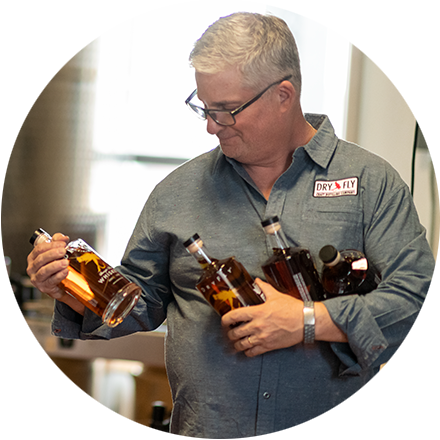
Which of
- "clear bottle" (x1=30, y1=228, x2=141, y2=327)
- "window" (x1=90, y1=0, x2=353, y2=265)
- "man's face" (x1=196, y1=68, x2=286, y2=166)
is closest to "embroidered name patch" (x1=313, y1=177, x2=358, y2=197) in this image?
"man's face" (x1=196, y1=68, x2=286, y2=166)

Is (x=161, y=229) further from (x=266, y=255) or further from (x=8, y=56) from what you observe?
(x=8, y=56)

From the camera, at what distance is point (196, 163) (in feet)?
4.06

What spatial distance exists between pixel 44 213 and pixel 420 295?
2.75m

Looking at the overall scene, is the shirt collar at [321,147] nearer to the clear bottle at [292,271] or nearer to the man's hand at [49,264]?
the clear bottle at [292,271]

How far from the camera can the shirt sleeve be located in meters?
0.93

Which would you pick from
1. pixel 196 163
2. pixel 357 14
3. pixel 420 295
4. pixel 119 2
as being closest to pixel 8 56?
pixel 119 2

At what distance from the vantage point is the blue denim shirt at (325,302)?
968 millimetres

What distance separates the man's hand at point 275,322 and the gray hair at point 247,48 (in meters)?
0.41

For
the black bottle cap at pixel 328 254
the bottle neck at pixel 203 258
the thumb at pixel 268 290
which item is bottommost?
the thumb at pixel 268 290

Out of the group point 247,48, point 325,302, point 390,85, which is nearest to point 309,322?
point 325,302

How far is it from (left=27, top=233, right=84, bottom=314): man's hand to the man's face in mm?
361

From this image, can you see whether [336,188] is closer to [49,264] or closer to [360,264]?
[360,264]

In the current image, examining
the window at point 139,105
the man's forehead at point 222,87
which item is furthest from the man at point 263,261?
the window at point 139,105

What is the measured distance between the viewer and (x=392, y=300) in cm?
94
